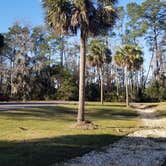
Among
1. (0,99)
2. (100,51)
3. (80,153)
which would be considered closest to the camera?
(80,153)

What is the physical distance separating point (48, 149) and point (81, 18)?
36.7 feet

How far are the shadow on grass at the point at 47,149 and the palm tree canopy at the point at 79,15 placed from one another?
26.7ft

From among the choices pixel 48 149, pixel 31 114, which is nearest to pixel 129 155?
pixel 48 149

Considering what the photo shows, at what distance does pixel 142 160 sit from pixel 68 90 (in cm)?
5223

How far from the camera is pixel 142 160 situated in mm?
11219

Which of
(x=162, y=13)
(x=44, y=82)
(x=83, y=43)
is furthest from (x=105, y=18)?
(x=162, y=13)

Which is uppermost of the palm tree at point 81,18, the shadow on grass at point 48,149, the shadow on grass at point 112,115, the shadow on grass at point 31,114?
the palm tree at point 81,18

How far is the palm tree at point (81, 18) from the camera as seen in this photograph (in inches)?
862

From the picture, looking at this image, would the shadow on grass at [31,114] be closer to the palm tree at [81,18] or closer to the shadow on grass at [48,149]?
the palm tree at [81,18]

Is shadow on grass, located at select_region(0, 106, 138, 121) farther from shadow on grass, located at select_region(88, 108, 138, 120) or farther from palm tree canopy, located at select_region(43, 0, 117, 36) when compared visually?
palm tree canopy, located at select_region(43, 0, 117, 36)

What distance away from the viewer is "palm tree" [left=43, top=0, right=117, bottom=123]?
21.9 meters

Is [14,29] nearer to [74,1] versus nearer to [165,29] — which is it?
[165,29]

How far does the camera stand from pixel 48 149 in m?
12.4

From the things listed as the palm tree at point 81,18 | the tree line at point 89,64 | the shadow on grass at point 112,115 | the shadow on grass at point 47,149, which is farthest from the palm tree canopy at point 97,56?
the shadow on grass at point 47,149
